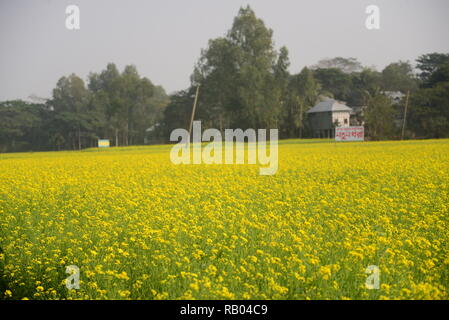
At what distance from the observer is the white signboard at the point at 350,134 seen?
131ft

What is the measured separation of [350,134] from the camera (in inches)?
1585

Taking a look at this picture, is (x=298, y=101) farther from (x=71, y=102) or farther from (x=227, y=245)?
(x=227, y=245)

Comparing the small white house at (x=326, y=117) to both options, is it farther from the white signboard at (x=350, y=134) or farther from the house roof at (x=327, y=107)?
the white signboard at (x=350, y=134)

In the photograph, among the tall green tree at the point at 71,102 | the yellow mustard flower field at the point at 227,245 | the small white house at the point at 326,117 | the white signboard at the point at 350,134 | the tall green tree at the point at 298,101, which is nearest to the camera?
the yellow mustard flower field at the point at 227,245

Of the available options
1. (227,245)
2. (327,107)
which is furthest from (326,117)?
(227,245)

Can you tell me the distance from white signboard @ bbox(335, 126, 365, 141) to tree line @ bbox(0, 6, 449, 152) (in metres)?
4.20

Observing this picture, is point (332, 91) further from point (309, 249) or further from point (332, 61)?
point (309, 249)

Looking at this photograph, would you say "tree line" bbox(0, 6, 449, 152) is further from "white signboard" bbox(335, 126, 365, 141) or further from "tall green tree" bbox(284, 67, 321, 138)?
"white signboard" bbox(335, 126, 365, 141)

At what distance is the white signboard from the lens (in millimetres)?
40062

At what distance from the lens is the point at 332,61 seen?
3627 inches

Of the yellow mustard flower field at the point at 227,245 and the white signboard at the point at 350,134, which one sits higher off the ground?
the white signboard at the point at 350,134

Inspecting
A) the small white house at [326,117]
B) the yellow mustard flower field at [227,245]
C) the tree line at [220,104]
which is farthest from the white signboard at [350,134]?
the yellow mustard flower field at [227,245]

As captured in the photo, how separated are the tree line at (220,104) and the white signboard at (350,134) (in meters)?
4.20

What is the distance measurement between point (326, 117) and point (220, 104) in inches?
789
